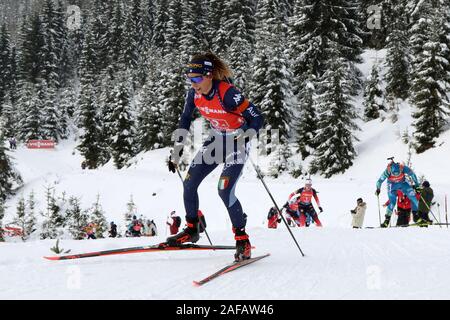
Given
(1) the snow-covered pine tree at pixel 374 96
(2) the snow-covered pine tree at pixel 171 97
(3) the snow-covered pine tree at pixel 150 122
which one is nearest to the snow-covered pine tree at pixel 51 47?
(3) the snow-covered pine tree at pixel 150 122

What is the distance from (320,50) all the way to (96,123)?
83.3 feet

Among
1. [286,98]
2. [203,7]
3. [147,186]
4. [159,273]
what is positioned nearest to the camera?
[159,273]

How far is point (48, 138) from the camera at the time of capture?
56938 mm

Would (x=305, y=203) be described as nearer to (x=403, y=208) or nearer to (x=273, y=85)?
(x=403, y=208)

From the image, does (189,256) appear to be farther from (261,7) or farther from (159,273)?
(261,7)

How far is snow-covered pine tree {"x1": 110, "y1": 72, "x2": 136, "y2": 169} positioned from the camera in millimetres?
43875

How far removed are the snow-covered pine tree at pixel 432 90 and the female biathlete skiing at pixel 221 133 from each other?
79.7 feet

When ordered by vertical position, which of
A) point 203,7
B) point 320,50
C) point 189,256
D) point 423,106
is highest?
point 203,7

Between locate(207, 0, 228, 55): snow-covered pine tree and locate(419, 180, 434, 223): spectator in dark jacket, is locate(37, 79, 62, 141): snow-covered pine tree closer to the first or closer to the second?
locate(207, 0, 228, 55): snow-covered pine tree

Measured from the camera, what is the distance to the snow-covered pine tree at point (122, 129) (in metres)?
43.9

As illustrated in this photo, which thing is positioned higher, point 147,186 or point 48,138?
point 48,138

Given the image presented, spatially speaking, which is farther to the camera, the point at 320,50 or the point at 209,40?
the point at 209,40

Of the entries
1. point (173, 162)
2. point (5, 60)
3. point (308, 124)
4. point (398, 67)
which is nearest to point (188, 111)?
point (173, 162)
